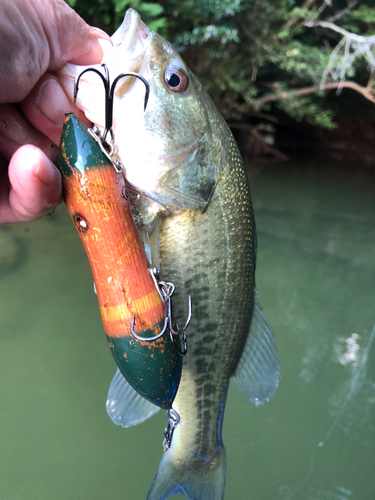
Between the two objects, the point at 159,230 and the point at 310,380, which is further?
the point at 310,380

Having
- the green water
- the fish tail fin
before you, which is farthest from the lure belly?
the green water

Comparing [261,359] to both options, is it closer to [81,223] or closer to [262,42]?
[81,223]

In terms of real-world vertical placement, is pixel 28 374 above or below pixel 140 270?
below

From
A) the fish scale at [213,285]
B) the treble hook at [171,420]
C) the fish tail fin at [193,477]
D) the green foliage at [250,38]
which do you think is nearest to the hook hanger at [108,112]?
the fish scale at [213,285]

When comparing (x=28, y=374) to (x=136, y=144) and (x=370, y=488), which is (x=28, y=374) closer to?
(x=136, y=144)

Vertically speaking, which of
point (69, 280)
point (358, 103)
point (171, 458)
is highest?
point (171, 458)

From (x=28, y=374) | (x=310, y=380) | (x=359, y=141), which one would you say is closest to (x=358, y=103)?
(x=359, y=141)

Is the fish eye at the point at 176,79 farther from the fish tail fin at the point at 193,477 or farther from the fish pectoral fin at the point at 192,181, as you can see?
the fish tail fin at the point at 193,477

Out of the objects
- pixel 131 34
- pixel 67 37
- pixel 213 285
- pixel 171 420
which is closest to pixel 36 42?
pixel 67 37
